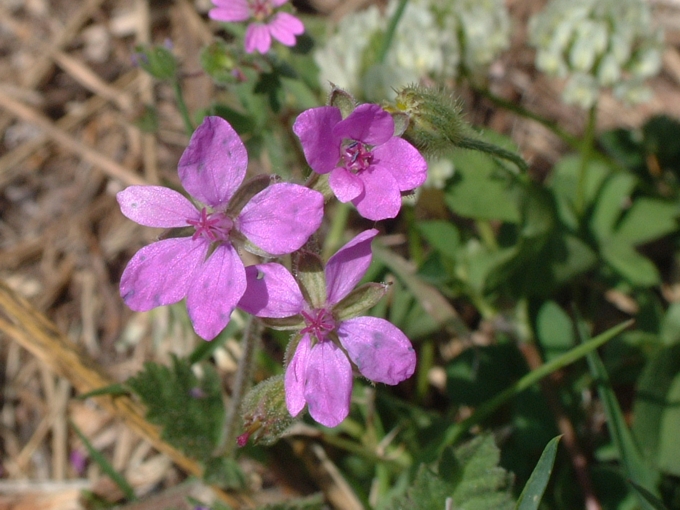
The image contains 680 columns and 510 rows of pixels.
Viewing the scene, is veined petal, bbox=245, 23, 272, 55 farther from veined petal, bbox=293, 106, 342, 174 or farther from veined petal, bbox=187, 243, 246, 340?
veined petal, bbox=187, 243, 246, 340

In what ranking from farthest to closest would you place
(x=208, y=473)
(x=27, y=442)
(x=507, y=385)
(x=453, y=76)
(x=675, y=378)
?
(x=27, y=442) < (x=453, y=76) < (x=507, y=385) < (x=675, y=378) < (x=208, y=473)

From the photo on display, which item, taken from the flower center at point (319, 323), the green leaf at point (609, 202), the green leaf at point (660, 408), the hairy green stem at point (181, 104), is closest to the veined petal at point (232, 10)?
the hairy green stem at point (181, 104)

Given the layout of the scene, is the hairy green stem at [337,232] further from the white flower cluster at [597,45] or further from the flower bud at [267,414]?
the flower bud at [267,414]

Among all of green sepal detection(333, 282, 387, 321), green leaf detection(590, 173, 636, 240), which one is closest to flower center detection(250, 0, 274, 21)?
green sepal detection(333, 282, 387, 321)

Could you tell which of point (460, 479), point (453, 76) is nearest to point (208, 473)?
point (460, 479)

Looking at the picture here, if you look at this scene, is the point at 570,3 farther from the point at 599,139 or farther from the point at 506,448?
the point at 506,448

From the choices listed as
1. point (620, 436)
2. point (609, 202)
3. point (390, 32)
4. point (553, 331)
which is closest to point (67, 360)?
point (390, 32)
